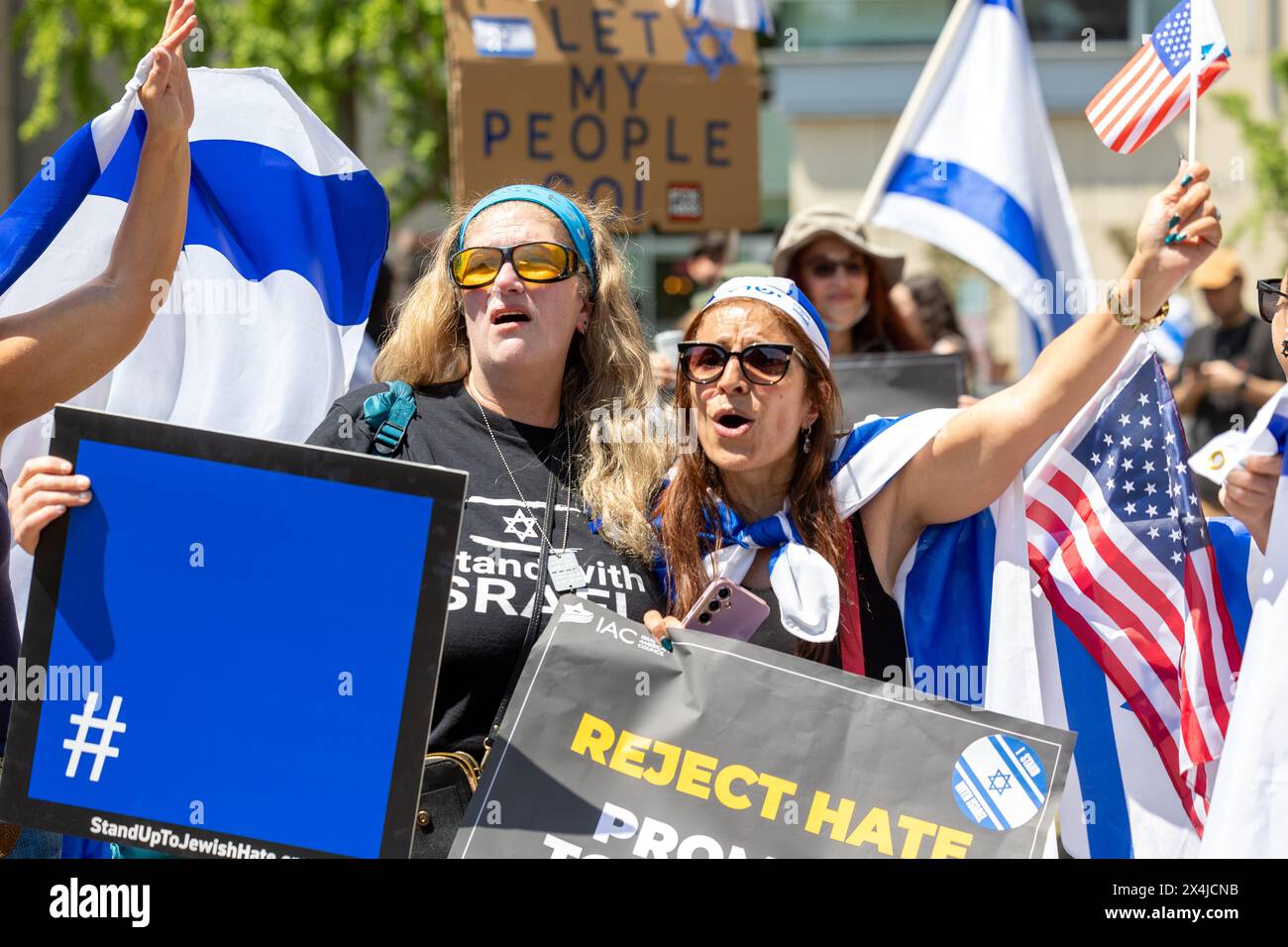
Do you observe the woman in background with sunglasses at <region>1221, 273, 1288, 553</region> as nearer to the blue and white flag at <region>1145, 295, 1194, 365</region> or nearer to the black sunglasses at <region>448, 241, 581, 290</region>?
the black sunglasses at <region>448, 241, 581, 290</region>

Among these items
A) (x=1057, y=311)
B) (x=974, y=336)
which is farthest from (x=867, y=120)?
(x=1057, y=311)

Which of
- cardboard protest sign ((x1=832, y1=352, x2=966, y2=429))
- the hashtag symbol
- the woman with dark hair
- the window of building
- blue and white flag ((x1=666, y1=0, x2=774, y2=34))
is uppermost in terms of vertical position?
the window of building

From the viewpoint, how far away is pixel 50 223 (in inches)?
138

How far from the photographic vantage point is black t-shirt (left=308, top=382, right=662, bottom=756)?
2686mm

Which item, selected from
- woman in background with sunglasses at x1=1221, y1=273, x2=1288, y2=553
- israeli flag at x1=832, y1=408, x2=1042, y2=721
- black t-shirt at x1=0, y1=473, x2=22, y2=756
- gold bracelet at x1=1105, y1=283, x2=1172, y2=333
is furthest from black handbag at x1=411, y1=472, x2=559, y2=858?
woman in background with sunglasses at x1=1221, y1=273, x2=1288, y2=553

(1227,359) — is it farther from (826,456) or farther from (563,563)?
(563,563)

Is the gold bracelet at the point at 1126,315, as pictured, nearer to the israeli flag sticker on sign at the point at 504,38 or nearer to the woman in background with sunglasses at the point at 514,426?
the woman in background with sunglasses at the point at 514,426

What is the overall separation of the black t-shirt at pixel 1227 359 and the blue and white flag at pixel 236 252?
211 inches

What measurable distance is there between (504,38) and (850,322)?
1.73m

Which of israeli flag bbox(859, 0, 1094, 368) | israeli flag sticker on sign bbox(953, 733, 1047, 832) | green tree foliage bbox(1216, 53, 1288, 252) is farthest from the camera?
green tree foliage bbox(1216, 53, 1288, 252)

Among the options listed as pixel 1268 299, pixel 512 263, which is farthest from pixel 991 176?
pixel 512 263

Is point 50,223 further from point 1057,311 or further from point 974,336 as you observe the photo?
point 974,336

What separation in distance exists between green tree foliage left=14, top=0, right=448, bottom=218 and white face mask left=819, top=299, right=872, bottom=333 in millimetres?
8006

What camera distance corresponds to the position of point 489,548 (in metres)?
2.76
